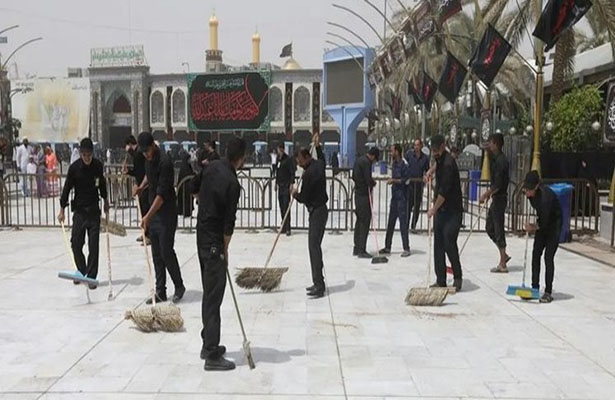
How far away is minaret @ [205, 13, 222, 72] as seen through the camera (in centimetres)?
8536

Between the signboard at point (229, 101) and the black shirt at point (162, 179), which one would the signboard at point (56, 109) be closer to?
the signboard at point (229, 101)

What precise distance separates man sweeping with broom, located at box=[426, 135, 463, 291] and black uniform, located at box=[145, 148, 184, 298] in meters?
3.08

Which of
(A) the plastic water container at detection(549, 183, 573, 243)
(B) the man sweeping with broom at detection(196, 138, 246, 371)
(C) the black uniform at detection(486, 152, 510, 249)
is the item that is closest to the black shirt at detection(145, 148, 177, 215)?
(B) the man sweeping with broom at detection(196, 138, 246, 371)

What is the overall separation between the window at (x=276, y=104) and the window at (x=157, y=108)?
1437 centimetres

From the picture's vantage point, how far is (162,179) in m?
6.89

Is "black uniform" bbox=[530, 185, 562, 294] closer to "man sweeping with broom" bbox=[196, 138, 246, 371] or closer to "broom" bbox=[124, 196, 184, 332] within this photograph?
"man sweeping with broom" bbox=[196, 138, 246, 371]

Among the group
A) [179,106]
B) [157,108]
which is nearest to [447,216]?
[179,106]

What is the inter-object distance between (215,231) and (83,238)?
11.1 ft

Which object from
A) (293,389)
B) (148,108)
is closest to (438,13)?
(293,389)

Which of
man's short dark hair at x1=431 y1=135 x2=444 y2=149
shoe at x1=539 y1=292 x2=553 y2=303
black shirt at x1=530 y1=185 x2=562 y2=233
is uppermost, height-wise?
man's short dark hair at x1=431 y1=135 x2=444 y2=149

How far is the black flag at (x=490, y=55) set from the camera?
1485 centimetres

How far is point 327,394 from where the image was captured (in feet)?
14.7

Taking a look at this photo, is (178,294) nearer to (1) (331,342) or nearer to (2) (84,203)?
(2) (84,203)

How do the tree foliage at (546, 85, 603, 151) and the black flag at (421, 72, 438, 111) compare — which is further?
the black flag at (421, 72, 438, 111)
